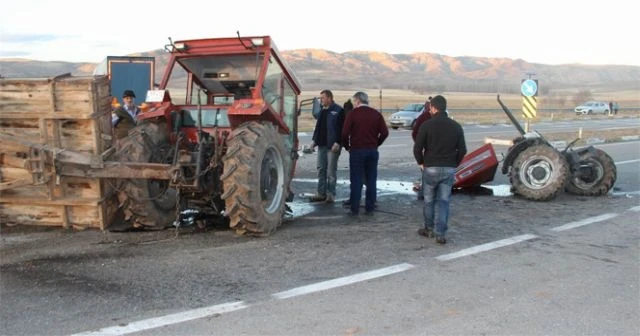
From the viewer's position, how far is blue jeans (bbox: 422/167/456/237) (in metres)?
6.92

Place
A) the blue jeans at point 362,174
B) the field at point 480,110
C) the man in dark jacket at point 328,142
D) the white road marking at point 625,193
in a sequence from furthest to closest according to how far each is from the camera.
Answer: the field at point 480,110 < the white road marking at point 625,193 < the man in dark jacket at point 328,142 < the blue jeans at point 362,174

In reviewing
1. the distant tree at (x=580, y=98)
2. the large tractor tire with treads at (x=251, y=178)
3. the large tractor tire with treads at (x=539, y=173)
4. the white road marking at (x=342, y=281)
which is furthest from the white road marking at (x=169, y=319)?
the distant tree at (x=580, y=98)

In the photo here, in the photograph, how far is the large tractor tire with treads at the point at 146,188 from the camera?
22.0ft

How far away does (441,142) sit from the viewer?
706cm

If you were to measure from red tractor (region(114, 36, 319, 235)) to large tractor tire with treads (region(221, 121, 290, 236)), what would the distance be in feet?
0.04

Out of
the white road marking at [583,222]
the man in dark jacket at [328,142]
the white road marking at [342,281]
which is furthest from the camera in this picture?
the man in dark jacket at [328,142]

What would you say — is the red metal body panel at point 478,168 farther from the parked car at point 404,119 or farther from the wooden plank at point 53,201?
the parked car at point 404,119

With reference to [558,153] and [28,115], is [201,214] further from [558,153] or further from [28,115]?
[558,153]

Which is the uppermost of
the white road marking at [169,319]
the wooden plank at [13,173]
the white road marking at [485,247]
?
the wooden plank at [13,173]

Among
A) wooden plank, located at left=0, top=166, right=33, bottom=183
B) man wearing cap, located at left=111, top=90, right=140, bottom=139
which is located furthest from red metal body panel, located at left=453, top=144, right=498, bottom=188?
wooden plank, located at left=0, top=166, right=33, bottom=183

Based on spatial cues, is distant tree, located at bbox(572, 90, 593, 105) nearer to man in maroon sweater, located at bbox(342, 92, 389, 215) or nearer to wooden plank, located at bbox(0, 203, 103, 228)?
Answer: man in maroon sweater, located at bbox(342, 92, 389, 215)

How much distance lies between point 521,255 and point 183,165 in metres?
3.91

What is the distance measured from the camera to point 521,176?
10109 mm

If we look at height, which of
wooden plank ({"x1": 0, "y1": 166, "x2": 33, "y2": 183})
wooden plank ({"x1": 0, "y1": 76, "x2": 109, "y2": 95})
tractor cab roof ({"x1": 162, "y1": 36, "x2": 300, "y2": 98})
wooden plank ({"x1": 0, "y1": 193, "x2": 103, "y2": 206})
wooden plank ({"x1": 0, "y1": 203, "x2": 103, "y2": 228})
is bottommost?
wooden plank ({"x1": 0, "y1": 203, "x2": 103, "y2": 228})
